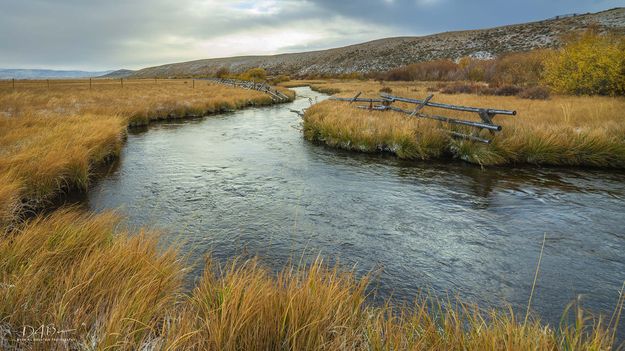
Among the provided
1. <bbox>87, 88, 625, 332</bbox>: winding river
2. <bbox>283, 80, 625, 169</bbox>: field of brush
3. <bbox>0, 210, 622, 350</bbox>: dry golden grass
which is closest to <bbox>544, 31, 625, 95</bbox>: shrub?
<bbox>283, 80, 625, 169</bbox>: field of brush

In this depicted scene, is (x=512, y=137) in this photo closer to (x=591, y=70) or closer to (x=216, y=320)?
(x=216, y=320)

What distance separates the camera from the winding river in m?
5.25

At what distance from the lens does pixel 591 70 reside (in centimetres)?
2048

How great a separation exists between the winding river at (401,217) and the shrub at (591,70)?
12.7m

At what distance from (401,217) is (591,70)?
65.7 ft

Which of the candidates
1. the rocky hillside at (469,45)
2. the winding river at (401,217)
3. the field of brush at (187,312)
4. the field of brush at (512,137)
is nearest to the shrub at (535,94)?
the field of brush at (512,137)

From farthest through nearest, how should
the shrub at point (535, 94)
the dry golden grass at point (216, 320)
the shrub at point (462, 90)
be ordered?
the shrub at point (462, 90)
the shrub at point (535, 94)
the dry golden grass at point (216, 320)

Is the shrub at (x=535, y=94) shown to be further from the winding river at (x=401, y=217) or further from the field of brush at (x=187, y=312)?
the field of brush at (x=187, y=312)

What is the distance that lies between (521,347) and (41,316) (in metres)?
3.51

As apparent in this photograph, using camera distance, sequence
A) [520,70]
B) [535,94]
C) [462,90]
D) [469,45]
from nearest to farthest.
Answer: [535,94] < [462,90] < [520,70] < [469,45]

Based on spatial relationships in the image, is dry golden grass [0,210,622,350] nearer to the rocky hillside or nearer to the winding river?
the winding river

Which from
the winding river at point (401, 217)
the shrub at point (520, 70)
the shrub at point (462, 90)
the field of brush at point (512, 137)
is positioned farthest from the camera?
the shrub at point (520, 70)

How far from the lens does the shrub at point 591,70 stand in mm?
19281

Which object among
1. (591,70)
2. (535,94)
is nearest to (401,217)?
(535,94)
